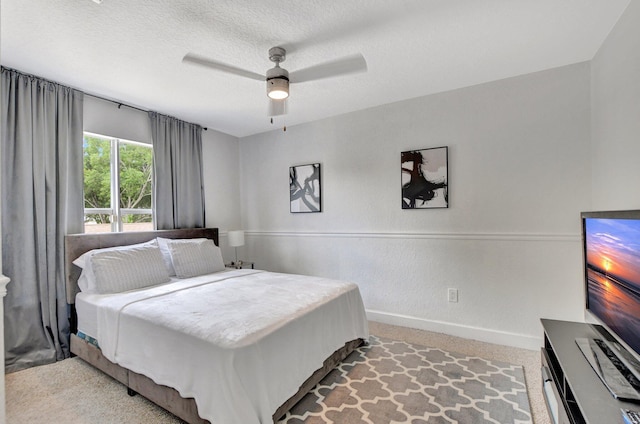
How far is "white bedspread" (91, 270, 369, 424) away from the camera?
1455 mm

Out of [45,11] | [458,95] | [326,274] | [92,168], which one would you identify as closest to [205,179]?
[92,168]

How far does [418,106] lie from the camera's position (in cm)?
311

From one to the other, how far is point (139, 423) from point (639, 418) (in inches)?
92.7

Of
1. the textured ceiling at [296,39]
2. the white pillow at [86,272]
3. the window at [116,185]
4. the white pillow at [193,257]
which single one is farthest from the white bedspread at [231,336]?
the textured ceiling at [296,39]

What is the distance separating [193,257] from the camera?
3.16m

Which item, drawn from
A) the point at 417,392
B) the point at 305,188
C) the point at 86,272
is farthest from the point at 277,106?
the point at 417,392

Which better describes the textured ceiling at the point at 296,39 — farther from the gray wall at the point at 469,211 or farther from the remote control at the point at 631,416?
the remote control at the point at 631,416

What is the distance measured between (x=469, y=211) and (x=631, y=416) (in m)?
2.01

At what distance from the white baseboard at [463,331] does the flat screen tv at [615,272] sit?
3.48ft

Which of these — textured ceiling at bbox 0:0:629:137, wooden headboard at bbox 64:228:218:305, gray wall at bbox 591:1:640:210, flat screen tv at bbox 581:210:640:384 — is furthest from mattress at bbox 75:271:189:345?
gray wall at bbox 591:1:640:210

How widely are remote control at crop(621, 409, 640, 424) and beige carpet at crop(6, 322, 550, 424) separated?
2.65 ft

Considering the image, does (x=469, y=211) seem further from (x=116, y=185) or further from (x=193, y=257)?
(x=116, y=185)

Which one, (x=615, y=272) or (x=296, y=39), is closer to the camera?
(x=615, y=272)

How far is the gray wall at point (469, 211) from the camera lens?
98.0 inches
